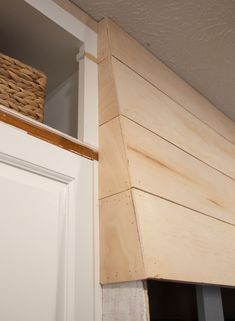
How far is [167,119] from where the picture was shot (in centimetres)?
104

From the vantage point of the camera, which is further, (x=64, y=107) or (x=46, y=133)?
(x=64, y=107)

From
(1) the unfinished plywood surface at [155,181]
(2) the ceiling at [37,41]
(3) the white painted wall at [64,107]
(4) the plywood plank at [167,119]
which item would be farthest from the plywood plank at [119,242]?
(2) the ceiling at [37,41]

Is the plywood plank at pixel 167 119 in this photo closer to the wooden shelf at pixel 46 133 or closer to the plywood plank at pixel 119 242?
the wooden shelf at pixel 46 133

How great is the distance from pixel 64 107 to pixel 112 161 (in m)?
0.40

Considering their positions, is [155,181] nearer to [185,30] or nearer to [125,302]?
[125,302]

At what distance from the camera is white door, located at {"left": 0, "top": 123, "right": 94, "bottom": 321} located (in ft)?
2.05

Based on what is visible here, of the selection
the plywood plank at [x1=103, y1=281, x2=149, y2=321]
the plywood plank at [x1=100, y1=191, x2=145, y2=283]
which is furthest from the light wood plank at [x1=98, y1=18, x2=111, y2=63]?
the plywood plank at [x1=103, y1=281, x2=149, y2=321]

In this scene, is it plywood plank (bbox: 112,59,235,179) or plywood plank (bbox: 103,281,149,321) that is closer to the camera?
plywood plank (bbox: 103,281,149,321)

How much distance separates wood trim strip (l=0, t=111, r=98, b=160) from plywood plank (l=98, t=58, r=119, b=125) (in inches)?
4.0

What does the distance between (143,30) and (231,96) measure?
0.56m

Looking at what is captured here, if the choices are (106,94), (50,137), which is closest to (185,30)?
(106,94)

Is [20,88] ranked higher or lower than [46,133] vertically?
higher

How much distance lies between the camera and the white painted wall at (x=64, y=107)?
3.54 feet

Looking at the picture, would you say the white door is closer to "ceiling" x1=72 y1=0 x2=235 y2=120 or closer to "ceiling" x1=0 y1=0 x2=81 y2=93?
"ceiling" x1=0 y1=0 x2=81 y2=93
